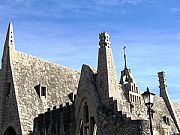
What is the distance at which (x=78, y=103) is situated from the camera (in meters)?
29.1

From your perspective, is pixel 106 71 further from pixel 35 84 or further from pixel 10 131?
pixel 10 131

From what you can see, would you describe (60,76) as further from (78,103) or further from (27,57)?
(78,103)

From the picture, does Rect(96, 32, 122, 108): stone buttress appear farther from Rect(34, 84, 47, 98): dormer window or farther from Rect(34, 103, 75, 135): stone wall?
Rect(34, 84, 47, 98): dormer window

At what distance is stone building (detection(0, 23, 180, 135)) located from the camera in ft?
86.4

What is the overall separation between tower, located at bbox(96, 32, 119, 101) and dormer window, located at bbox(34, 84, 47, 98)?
9155 mm

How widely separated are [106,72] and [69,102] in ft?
26.1

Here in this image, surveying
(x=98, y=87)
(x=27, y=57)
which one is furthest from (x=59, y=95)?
(x=98, y=87)

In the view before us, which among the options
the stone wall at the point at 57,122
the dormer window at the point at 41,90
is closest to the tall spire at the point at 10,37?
the dormer window at the point at 41,90

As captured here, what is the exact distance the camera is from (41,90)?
1428 inches

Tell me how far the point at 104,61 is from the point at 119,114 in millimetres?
5007

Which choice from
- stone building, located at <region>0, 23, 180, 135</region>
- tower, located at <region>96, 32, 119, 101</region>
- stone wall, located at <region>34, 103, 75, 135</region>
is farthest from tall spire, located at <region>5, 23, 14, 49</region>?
tower, located at <region>96, 32, 119, 101</region>

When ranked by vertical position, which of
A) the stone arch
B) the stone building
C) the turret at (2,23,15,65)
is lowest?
the stone arch

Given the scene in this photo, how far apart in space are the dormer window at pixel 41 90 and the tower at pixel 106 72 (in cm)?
915

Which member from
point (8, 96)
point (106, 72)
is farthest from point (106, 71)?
point (8, 96)
